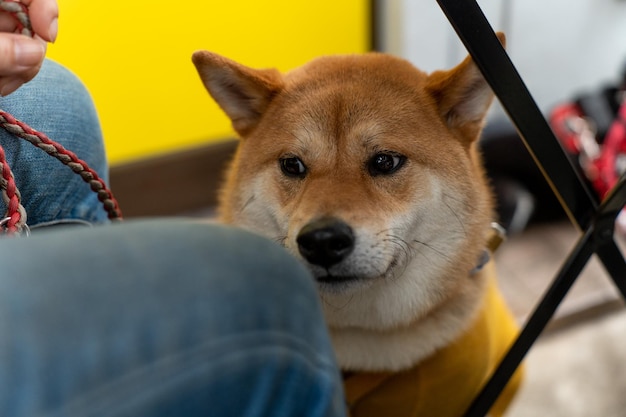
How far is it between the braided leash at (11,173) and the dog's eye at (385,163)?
14.7 inches

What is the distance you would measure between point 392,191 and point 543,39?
1562mm

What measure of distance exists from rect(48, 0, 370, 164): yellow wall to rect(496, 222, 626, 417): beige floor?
84cm

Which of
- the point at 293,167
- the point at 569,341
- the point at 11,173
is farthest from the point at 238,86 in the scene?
the point at 569,341

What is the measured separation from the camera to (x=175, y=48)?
162 centimetres

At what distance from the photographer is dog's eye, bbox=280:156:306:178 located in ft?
3.08

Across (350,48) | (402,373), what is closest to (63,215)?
(402,373)

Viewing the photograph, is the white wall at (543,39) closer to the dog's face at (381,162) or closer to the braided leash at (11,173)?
the dog's face at (381,162)

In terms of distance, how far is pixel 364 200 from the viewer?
0.85m

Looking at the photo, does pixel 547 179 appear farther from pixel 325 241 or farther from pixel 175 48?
pixel 175 48

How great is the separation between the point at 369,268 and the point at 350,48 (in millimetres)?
1248

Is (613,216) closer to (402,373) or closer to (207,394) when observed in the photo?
(402,373)

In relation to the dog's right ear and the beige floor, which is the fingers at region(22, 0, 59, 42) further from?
the beige floor

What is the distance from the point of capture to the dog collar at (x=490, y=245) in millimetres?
984

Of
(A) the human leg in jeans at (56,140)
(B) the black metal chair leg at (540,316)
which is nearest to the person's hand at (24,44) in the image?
(A) the human leg in jeans at (56,140)
